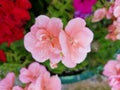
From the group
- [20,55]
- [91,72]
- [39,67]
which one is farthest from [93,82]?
[39,67]

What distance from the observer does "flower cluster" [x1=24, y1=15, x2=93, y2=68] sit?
25.8 inches

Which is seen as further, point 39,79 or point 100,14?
point 100,14

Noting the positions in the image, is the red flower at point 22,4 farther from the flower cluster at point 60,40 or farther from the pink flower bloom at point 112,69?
the pink flower bloom at point 112,69

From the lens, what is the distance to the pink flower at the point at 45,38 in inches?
26.5

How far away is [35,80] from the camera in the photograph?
2.24 feet

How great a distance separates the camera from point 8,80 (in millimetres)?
709

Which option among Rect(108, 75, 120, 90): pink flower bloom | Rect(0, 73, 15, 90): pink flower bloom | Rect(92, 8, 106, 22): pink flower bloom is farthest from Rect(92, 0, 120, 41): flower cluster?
Rect(0, 73, 15, 90): pink flower bloom

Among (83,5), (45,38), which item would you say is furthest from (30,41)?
(83,5)

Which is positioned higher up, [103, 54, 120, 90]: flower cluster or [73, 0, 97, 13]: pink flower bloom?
[73, 0, 97, 13]: pink flower bloom

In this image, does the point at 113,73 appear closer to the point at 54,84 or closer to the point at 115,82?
the point at 115,82

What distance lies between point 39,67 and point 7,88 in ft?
0.26

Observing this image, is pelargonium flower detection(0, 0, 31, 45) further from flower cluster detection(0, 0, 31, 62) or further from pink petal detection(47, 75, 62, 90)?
pink petal detection(47, 75, 62, 90)

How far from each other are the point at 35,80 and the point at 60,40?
10cm

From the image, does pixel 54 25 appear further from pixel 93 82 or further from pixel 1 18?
pixel 93 82
